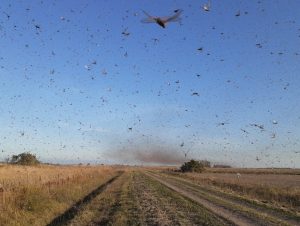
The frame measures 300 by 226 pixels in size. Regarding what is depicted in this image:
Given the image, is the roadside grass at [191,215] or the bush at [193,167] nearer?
A: the roadside grass at [191,215]

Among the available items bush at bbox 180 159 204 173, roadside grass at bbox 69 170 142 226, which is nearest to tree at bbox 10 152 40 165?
bush at bbox 180 159 204 173

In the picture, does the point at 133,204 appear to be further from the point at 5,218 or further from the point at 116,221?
the point at 5,218

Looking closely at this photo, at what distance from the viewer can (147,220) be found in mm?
17297

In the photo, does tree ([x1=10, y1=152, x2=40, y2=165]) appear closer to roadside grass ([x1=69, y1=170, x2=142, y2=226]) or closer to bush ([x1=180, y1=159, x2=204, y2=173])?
bush ([x1=180, y1=159, x2=204, y2=173])

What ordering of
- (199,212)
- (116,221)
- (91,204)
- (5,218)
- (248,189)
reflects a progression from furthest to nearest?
(248,189)
(91,204)
(199,212)
(116,221)
(5,218)

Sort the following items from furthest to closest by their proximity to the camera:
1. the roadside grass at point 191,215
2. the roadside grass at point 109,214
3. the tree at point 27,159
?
the tree at point 27,159, the roadside grass at point 191,215, the roadside grass at point 109,214

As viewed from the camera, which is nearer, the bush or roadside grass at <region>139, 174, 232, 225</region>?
roadside grass at <region>139, 174, 232, 225</region>

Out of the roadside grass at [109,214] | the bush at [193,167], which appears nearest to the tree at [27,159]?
the bush at [193,167]

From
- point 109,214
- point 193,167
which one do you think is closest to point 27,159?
point 193,167

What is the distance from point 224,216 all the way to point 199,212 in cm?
138

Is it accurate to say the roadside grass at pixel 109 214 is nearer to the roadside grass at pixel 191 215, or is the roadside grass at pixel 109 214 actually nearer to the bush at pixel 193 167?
the roadside grass at pixel 191 215

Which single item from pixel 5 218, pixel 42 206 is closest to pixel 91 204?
pixel 42 206

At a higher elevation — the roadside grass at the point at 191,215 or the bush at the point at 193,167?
the bush at the point at 193,167

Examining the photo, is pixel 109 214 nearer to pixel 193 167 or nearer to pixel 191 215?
pixel 191 215
